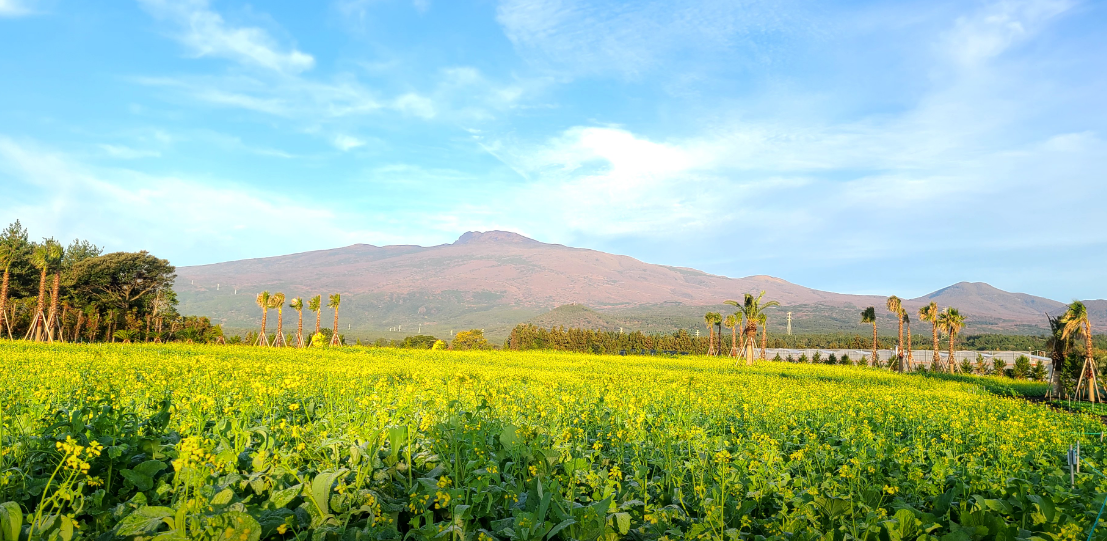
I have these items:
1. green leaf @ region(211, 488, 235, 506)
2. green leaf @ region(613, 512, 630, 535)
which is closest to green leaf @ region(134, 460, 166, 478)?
green leaf @ region(211, 488, 235, 506)

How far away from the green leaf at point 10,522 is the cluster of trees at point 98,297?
1961 inches

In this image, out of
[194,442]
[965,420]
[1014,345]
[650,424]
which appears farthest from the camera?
[1014,345]

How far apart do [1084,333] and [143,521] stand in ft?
86.9

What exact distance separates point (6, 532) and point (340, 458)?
1994 mm

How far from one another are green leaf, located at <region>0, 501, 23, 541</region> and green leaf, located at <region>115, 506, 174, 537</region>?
1.19 ft

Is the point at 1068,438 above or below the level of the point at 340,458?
below

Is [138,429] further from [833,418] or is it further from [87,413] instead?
[833,418]

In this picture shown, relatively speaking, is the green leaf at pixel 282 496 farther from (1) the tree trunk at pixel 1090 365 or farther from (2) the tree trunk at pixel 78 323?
(2) the tree trunk at pixel 78 323

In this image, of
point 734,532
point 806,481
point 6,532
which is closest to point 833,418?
point 806,481

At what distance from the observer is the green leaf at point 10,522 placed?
7.53 feet

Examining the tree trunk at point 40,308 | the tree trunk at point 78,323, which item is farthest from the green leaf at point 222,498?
the tree trunk at point 78,323

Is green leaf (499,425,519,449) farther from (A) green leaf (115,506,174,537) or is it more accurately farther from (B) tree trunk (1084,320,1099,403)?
(B) tree trunk (1084,320,1099,403)

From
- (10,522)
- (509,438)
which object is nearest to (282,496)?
(10,522)

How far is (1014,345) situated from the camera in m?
105
